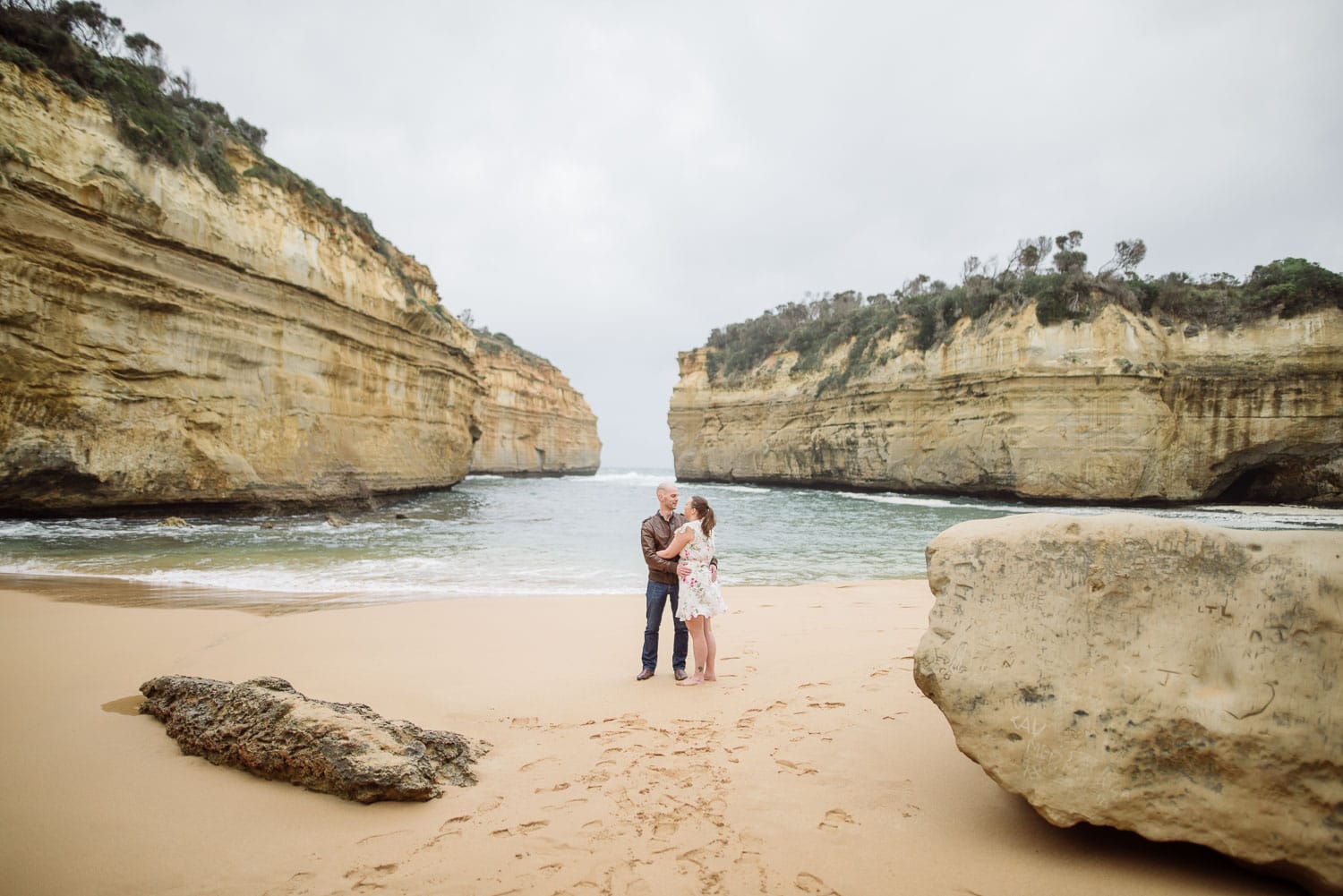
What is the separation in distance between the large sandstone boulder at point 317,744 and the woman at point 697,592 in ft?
5.90

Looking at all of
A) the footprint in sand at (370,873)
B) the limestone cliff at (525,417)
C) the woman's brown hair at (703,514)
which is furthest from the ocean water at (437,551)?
the limestone cliff at (525,417)

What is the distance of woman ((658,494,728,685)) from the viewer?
15.1ft

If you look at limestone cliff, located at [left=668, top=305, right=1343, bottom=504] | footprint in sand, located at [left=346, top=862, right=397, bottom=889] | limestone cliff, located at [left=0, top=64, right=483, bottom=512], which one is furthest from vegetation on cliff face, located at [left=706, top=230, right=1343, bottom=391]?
footprint in sand, located at [left=346, top=862, right=397, bottom=889]

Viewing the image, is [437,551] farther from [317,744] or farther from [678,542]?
[317,744]

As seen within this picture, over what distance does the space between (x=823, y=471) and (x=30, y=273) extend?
1316 inches

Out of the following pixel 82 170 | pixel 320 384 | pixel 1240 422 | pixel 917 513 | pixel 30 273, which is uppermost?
pixel 82 170

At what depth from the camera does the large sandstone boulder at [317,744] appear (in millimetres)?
2650

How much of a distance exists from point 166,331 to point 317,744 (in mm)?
15979

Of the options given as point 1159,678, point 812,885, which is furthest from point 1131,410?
point 812,885

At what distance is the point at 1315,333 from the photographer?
21297 millimetres

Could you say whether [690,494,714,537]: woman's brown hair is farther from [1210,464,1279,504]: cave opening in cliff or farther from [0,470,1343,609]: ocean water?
[1210,464,1279,504]: cave opening in cliff

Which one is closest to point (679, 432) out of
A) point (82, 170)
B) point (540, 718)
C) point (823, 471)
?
point (823, 471)

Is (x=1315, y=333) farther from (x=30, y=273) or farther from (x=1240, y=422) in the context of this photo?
(x=30, y=273)

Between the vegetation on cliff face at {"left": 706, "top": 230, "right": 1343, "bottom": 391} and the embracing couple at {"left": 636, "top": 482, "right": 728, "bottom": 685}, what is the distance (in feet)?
83.0
